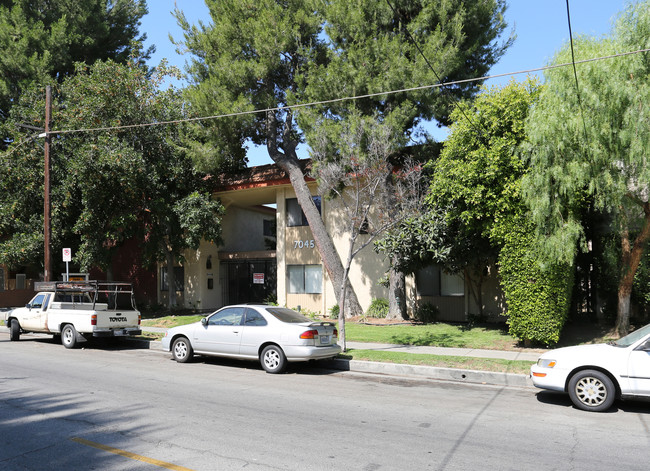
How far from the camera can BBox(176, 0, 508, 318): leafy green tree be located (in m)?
17.7

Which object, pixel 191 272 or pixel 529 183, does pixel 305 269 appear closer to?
pixel 191 272

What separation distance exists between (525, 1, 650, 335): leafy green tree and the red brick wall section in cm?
3017

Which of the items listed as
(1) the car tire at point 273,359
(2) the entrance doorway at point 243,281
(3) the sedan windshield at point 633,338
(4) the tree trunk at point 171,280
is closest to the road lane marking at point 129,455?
(1) the car tire at point 273,359

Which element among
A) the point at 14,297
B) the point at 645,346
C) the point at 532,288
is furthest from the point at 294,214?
the point at 14,297

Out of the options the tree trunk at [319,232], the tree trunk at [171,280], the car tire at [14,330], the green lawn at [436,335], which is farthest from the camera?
the tree trunk at [171,280]

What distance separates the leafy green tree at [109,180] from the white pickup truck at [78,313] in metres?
5.67

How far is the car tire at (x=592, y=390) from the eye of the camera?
7586mm

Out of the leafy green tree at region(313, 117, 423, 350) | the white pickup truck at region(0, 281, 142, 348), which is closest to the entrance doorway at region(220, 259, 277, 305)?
the leafy green tree at region(313, 117, 423, 350)

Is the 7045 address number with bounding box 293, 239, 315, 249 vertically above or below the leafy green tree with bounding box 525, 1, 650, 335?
below

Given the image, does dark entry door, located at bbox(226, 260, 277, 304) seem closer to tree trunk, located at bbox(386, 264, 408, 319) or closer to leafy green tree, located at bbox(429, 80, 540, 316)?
tree trunk, located at bbox(386, 264, 408, 319)

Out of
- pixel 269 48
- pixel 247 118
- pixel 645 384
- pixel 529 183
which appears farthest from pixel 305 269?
pixel 645 384

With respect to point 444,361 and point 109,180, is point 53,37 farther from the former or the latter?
point 444,361

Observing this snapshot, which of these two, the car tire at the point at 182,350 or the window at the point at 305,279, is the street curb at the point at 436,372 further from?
the window at the point at 305,279

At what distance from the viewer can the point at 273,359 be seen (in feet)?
35.9
